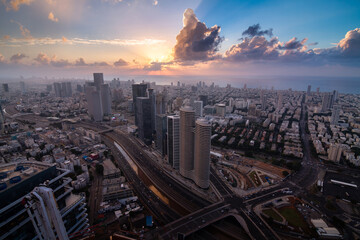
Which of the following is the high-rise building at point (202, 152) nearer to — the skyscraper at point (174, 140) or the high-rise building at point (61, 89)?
the skyscraper at point (174, 140)

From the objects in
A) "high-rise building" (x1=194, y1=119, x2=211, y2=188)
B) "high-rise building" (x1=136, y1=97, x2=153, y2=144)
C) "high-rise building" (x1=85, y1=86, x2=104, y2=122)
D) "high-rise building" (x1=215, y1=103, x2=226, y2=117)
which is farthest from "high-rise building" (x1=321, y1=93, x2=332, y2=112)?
"high-rise building" (x1=85, y1=86, x2=104, y2=122)

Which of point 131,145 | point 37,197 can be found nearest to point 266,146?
point 131,145

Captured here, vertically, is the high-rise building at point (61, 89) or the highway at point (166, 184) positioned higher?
the high-rise building at point (61, 89)

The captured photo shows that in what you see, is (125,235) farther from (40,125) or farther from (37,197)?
(40,125)

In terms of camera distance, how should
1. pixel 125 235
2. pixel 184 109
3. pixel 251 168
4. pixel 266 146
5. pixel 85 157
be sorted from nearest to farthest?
pixel 125 235, pixel 184 109, pixel 251 168, pixel 85 157, pixel 266 146

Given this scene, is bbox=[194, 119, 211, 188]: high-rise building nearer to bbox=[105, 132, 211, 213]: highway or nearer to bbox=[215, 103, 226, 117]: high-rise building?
bbox=[105, 132, 211, 213]: highway

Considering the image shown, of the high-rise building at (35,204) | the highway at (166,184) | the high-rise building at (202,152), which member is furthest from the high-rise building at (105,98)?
the high-rise building at (35,204)
